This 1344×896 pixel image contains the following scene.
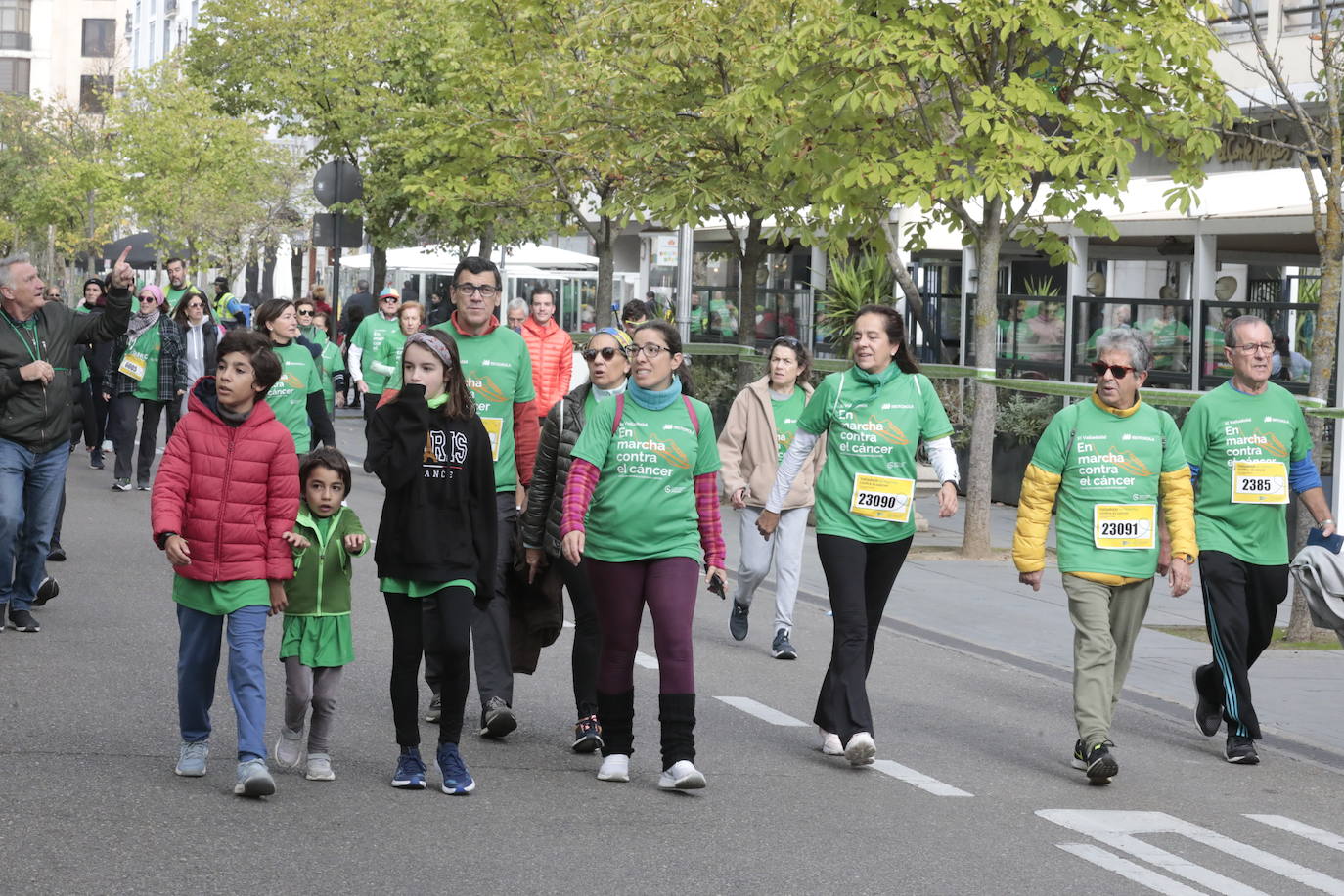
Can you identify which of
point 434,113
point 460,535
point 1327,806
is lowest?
point 1327,806

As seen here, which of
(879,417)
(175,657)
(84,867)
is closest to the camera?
(84,867)

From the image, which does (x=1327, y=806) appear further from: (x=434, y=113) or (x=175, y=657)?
(x=434, y=113)

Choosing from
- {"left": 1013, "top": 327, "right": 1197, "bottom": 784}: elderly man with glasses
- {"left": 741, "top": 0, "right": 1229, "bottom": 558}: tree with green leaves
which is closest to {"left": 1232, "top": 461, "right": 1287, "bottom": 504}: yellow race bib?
{"left": 1013, "top": 327, "right": 1197, "bottom": 784}: elderly man with glasses

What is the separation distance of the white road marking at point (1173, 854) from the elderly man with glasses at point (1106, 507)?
65 cm

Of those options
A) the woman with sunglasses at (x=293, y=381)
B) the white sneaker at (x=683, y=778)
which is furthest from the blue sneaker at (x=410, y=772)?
the woman with sunglasses at (x=293, y=381)

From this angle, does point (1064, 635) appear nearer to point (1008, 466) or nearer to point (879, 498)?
point (879, 498)

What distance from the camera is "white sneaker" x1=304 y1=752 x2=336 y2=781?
7.02m

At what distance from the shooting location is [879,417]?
26.3 feet

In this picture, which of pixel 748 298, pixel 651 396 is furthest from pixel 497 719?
pixel 748 298

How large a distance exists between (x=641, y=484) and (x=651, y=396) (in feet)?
1.05

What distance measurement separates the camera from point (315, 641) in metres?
7.01

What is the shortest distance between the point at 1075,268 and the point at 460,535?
16561mm

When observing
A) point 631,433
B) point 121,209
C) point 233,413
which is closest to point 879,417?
point 631,433

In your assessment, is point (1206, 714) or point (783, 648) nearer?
point (1206, 714)
